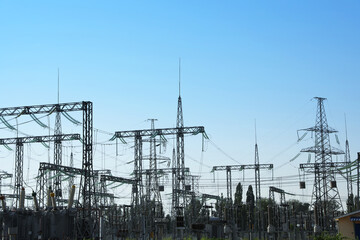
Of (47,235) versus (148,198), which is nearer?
(47,235)

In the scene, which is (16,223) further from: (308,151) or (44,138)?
(308,151)

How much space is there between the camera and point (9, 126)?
47.6 metres

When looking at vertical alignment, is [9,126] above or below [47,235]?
above

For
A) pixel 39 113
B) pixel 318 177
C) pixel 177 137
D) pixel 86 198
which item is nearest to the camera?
pixel 86 198

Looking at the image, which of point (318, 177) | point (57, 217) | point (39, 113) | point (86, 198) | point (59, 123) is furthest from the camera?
point (318, 177)

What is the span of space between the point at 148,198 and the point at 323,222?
2139 centimetres

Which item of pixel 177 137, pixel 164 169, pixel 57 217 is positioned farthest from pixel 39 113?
pixel 164 169

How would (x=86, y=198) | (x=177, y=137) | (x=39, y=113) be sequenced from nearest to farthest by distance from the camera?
(x=86, y=198), (x=39, y=113), (x=177, y=137)

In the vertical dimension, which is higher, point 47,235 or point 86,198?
point 86,198

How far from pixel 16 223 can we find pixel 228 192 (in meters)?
33.6

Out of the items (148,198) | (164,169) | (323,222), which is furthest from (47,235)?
(323,222)

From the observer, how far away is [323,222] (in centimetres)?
6366

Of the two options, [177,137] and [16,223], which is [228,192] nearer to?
[177,137]

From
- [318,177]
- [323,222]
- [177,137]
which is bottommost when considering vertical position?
[323,222]
